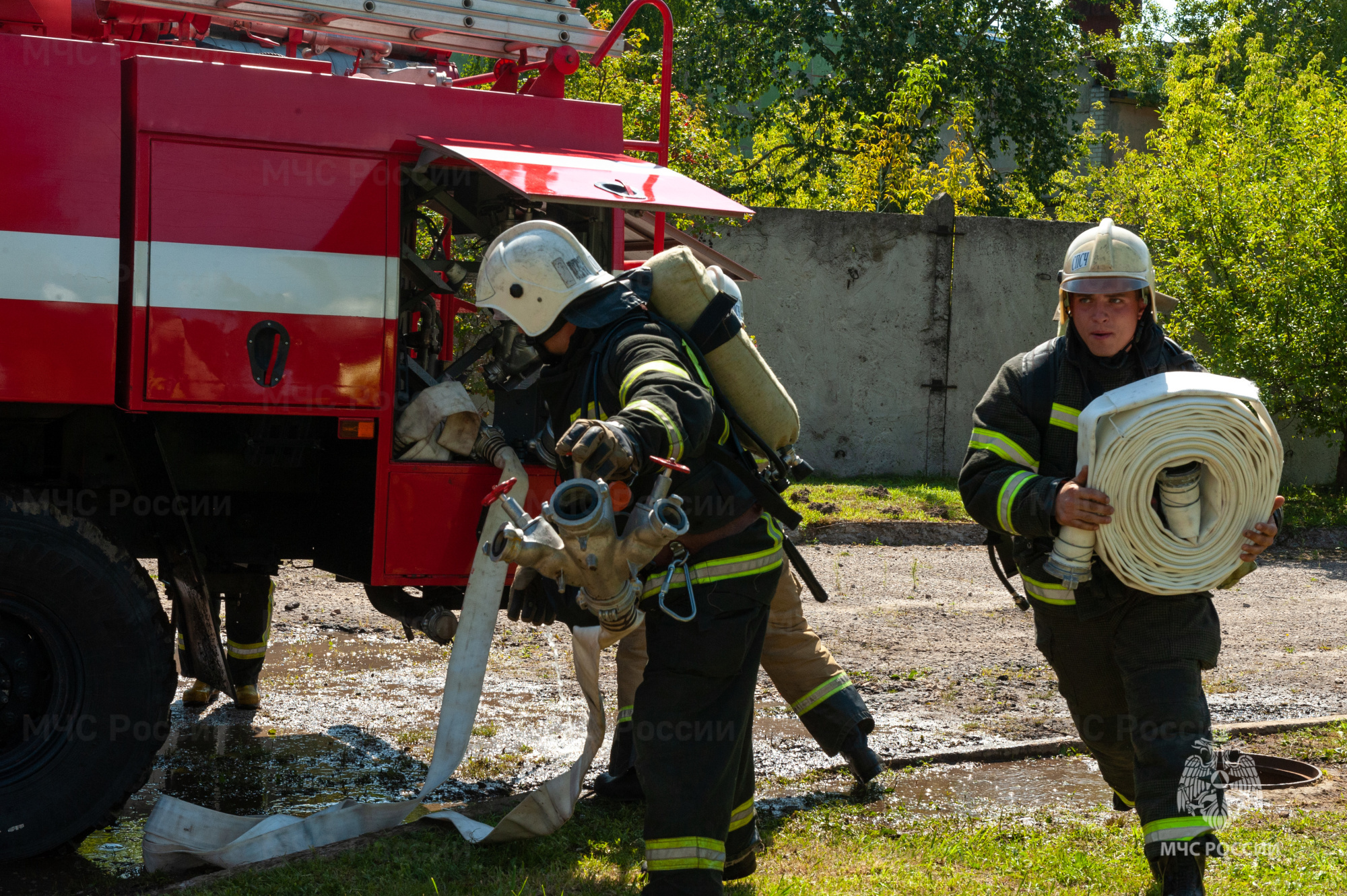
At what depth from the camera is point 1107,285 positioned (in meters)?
3.62

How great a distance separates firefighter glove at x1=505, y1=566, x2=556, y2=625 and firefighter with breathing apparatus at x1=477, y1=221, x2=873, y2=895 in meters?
0.01

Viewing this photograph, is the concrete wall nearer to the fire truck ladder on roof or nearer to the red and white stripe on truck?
the fire truck ladder on roof

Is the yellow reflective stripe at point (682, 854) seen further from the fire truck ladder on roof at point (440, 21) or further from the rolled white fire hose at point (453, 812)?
the fire truck ladder on roof at point (440, 21)

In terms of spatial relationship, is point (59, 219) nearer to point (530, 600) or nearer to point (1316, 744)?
point (530, 600)

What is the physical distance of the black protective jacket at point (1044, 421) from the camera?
143 inches

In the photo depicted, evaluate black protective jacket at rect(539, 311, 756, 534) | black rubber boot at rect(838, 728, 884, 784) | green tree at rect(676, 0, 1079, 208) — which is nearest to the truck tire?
black protective jacket at rect(539, 311, 756, 534)

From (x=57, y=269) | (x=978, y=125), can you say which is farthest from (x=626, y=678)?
(x=978, y=125)

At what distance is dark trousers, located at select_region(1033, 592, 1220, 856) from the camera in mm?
3367

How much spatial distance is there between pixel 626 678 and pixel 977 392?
8698 mm

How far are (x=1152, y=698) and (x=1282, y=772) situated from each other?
190 centimetres

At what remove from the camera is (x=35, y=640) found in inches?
154

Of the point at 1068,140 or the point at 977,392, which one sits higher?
the point at 1068,140

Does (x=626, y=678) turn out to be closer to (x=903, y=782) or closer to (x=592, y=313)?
(x=903, y=782)

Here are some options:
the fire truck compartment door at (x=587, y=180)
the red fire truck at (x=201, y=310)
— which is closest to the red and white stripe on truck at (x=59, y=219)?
the red fire truck at (x=201, y=310)
